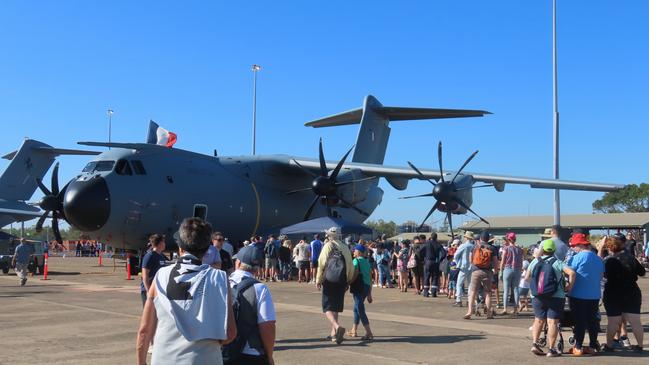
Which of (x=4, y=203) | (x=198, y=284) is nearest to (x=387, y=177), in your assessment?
(x=4, y=203)

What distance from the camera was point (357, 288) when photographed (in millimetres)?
10023

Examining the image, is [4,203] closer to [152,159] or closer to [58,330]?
[152,159]

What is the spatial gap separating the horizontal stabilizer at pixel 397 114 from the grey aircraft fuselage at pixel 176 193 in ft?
14.9

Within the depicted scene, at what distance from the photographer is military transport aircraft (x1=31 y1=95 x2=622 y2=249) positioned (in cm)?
2059

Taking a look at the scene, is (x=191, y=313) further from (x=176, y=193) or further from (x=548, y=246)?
(x=176, y=193)

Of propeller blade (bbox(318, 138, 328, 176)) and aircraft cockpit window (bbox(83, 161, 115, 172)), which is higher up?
propeller blade (bbox(318, 138, 328, 176))

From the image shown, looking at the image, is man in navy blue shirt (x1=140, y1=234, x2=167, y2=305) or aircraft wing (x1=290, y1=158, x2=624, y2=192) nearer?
man in navy blue shirt (x1=140, y1=234, x2=167, y2=305)

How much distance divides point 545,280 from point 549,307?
0.35 m

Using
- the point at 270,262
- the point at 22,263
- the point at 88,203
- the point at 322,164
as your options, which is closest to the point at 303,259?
the point at 270,262

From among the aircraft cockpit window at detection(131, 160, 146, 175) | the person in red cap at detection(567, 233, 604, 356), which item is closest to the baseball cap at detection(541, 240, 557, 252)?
the person in red cap at detection(567, 233, 604, 356)

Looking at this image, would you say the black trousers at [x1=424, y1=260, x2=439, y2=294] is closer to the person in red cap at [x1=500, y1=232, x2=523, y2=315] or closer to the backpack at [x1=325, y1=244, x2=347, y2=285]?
the person in red cap at [x1=500, y1=232, x2=523, y2=315]

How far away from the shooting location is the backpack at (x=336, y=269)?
31.2ft

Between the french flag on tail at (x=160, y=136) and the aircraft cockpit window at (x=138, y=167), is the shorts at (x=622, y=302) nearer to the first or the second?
the aircraft cockpit window at (x=138, y=167)

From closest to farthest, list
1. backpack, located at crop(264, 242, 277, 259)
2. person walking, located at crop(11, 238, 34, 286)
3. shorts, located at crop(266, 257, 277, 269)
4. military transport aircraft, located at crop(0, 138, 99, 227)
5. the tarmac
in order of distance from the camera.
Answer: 1. the tarmac
2. person walking, located at crop(11, 238, 34, 286)
3. backpack, located at crop(264, 242, 277, 259)
4. shorts, located at crop(266, 257, 277, 269)
5. military transport aircraft, located at crop(0, 138, 99, 227)
